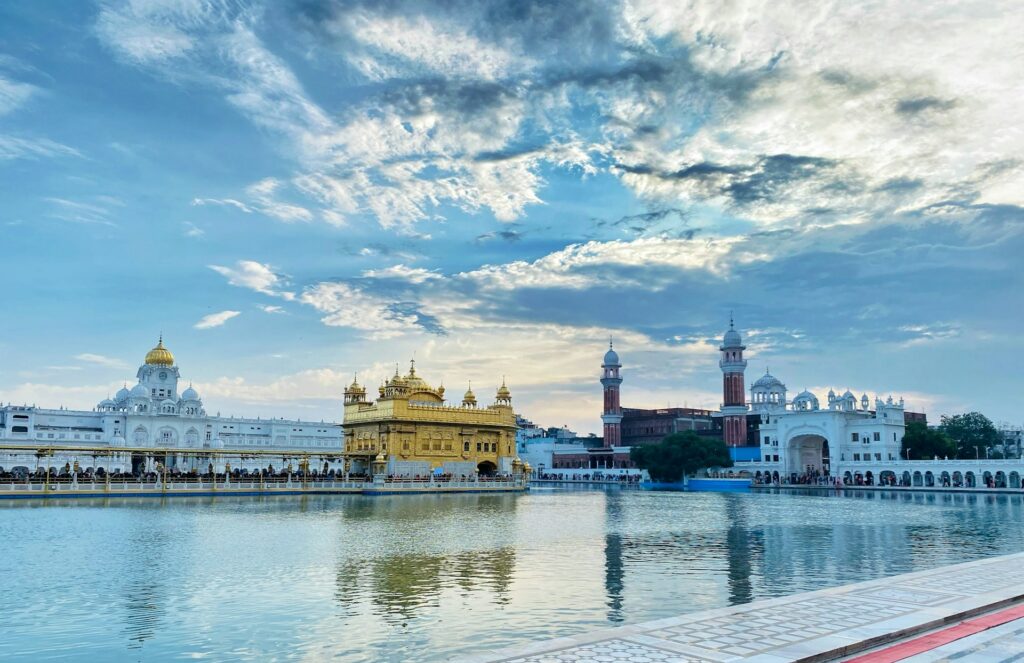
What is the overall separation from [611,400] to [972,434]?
5556 centimetres

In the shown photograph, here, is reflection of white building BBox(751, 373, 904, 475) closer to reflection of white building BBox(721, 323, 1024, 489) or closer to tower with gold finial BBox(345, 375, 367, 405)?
reflection of white building BBox(721, 323, 1024, 489)

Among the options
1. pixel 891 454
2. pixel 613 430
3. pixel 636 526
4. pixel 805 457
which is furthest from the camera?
pixel 613 430

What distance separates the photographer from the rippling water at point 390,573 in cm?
1352

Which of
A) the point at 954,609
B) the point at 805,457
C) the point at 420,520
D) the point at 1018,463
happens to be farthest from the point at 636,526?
the point at 805,457

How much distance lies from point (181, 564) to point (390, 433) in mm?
48583

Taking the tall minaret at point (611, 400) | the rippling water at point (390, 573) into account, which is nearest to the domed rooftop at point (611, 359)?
the tall minaret at point (611, 400)

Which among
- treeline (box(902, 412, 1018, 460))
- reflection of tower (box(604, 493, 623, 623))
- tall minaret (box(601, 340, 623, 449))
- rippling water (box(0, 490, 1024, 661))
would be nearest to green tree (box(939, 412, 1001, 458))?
treeline (box(902, 412, 1018, 460))

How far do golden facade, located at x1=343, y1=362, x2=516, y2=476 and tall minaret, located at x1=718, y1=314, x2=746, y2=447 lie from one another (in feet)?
164

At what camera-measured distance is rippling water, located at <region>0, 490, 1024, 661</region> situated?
13523mm

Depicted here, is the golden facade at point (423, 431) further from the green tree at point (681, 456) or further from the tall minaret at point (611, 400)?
the tall minaret at point (611, 400)

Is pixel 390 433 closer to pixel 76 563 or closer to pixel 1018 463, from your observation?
pixel 76 563

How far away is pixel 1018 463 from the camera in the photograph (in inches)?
2916

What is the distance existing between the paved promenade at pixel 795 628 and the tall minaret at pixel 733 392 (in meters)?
105

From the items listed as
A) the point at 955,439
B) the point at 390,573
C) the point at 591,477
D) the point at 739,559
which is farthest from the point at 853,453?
the point at 390,573
